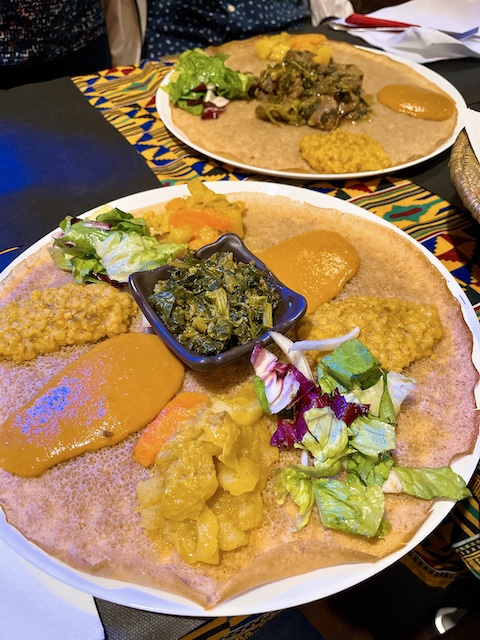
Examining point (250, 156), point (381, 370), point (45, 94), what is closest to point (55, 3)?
point (45, 94)

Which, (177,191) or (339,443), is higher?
(177,191)

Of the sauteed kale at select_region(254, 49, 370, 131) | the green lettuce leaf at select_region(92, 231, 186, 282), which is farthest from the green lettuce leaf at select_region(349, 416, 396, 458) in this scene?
the sauteed kale at select_region(254, 49, 370, 131)

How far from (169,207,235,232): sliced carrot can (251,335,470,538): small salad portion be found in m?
0.86

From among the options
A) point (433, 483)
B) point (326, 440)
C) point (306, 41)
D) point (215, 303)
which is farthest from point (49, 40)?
point (433, 483)

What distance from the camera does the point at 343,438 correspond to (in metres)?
1.45

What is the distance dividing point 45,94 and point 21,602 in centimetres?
347

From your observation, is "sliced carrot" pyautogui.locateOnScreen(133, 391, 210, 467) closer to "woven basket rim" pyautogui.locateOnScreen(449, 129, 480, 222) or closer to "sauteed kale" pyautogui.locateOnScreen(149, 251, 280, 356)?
"sauteed kale" pyautogui.locateOnScreen(149, 251, 280, 356)

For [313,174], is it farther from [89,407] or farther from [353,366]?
[89,407]

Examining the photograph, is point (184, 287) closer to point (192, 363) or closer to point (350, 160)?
point (192, 363)

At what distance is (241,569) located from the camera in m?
1.33

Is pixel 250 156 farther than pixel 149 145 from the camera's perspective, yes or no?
No

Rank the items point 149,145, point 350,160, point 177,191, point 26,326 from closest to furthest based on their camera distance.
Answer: point 26,326 → point 177,191 → point 350,160 → point 149,145

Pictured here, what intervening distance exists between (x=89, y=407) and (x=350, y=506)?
2.81ft

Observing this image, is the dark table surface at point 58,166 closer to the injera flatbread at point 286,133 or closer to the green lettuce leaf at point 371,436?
the injera flatbread at point 286,133
